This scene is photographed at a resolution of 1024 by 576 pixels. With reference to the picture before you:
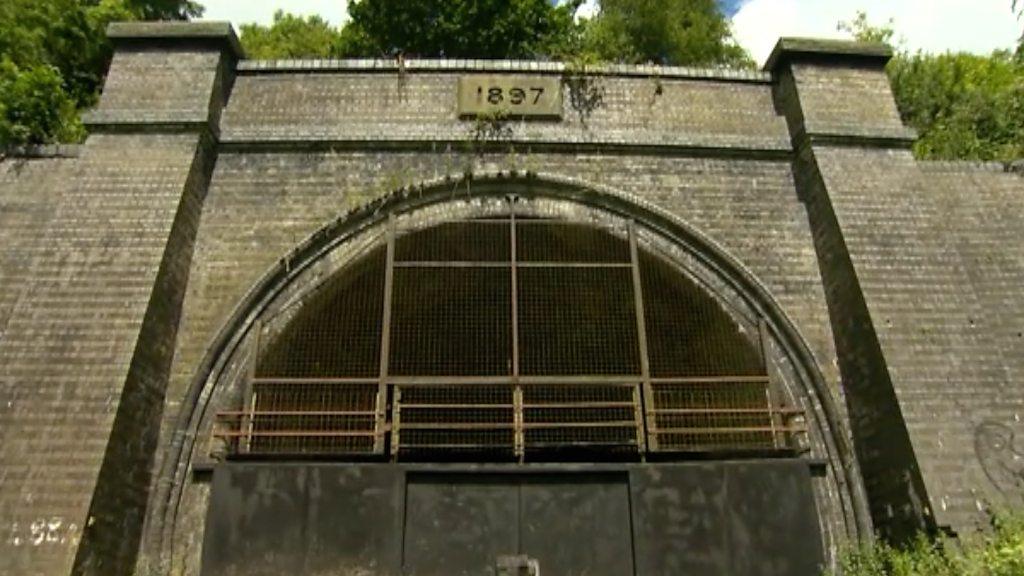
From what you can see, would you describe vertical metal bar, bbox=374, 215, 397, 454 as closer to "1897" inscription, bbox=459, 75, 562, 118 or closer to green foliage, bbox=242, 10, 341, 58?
"1897" inscription, bbox=459, 75, 562, 118

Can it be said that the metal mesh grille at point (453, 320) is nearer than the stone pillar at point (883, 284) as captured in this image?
No

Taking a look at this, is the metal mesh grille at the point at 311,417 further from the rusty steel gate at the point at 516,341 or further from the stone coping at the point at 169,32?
the stone coping at the point at 169,32

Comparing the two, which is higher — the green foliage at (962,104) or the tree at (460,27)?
the tree at (460,27)

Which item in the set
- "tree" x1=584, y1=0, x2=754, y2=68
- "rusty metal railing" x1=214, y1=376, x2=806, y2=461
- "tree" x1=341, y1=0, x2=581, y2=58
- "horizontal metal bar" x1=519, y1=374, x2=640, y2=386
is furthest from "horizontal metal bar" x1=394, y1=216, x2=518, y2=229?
"tree" x1=584, y1=0, x2=754, y2=68

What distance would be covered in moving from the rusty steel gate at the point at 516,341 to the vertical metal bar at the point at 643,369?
0.02 m

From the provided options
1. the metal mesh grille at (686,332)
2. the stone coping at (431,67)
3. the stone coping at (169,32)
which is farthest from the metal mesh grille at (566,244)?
the stone coping at (169,32)

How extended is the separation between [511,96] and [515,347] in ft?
10.6

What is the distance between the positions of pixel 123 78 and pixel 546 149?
4918mm

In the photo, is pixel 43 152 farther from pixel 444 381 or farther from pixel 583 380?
pixel 583 380

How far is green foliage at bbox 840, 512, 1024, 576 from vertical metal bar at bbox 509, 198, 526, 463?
Answer: 3269 millimetres

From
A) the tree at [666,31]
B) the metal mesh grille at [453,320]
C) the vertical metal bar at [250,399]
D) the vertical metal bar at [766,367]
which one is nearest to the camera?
the vertical metal bar at [250,399]

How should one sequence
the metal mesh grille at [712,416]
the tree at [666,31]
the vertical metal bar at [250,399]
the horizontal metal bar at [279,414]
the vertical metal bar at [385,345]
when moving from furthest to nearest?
the tree at [666,31]
the metal mesh grille at [712,416]
the vertical metal bar at [250,399]
the vertical metal bar at [385,345]
the horizontal metal bar at [279,414]

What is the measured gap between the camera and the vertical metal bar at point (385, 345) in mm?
7723

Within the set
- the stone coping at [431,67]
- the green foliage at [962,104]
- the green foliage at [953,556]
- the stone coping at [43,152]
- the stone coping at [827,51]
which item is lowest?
the green foliage at [953,556]
